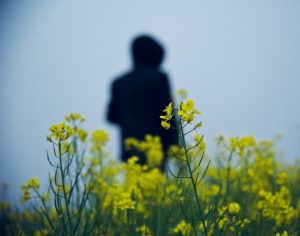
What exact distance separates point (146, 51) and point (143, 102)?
51cm

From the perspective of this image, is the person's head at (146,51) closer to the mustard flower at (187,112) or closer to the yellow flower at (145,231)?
the yellow flower at (145,231)

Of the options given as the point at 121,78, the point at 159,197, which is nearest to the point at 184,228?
the point at 159,197

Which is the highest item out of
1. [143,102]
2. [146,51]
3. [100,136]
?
[146,51]

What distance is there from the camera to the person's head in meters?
4.18

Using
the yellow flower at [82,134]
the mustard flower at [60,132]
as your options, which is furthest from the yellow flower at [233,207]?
the yellow flower at [82,134]

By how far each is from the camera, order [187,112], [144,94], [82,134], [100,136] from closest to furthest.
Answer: [187,112] → [82,134] → [100,136] → [144,94]

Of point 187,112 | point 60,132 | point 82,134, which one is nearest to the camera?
point 187,112

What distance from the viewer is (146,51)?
418 cm

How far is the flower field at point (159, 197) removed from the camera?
4.86 ft

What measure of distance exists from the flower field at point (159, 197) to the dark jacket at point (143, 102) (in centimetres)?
105

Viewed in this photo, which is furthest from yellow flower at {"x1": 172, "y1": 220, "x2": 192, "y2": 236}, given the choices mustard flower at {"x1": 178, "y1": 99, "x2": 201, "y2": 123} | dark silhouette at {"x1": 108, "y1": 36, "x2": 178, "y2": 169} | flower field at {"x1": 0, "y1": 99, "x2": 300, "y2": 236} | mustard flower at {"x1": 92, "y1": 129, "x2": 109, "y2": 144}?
dark silhouette at {"x1": 108, "y1": 36, "x2": 178, "y2": 169}

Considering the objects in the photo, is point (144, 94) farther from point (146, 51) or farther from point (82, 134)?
point (82, 134)

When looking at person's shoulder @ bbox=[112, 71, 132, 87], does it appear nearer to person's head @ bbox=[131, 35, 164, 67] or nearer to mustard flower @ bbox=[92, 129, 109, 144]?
person's head @ bbox=[131, 35, 164, 67]

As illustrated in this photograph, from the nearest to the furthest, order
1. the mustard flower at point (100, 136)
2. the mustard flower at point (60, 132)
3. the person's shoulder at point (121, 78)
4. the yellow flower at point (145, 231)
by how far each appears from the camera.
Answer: the mustard flower at point (60, 132) → the yellow flower at point (145, 231) → the mustard flower at point (100, 136) → the person's shoulder at point (121, 78)
